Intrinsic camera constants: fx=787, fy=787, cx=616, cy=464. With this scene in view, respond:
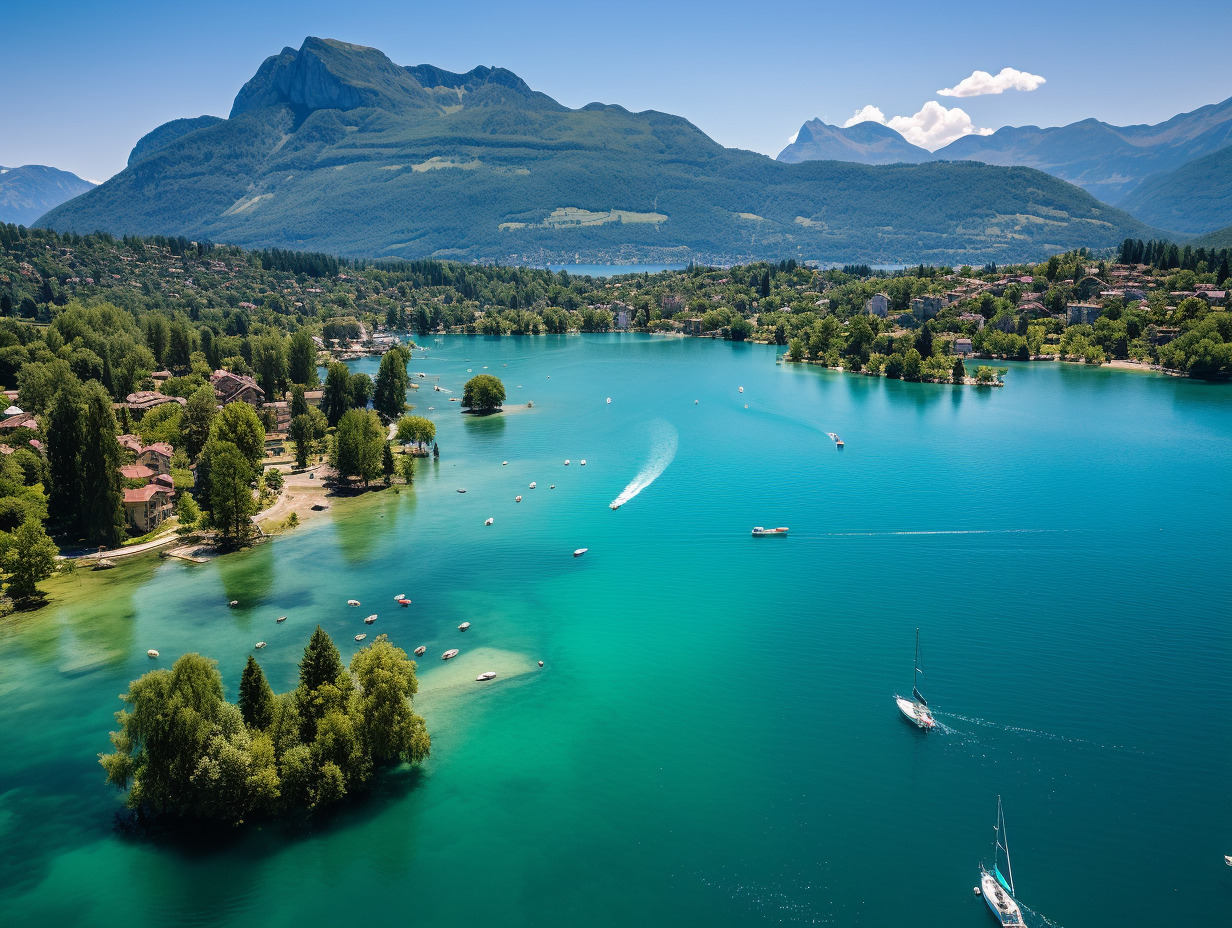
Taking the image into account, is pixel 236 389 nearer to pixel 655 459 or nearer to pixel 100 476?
pixel 100 476

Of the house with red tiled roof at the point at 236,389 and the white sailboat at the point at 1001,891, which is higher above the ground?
the house with red tiled roof at the point at 236,389

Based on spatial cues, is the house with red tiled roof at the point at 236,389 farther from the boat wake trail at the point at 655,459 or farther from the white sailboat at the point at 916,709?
the white sailboat at the point at 916,709

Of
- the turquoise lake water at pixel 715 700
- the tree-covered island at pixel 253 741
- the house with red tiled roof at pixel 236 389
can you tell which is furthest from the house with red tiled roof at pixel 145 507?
the house with red tiled roof at pixel 236 389

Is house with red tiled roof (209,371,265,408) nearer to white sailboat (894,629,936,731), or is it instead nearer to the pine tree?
the pine tree

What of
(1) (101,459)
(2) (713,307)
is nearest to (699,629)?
(1) (101,459)

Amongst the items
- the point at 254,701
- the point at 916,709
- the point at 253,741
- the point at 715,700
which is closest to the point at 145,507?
the point at 254,701

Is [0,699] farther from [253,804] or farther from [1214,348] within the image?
[1214,348]
